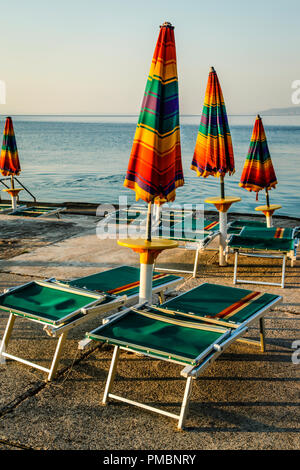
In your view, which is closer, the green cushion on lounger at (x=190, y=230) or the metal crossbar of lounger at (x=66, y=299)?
the metal crossbar of lounger at (x=66, y=299)

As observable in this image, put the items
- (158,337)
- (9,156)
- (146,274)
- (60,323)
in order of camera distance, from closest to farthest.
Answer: (158,337) < (60,323) < (146,274) < (9,156)

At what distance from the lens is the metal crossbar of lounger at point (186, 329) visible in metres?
3.41

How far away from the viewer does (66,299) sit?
4438 millimetres

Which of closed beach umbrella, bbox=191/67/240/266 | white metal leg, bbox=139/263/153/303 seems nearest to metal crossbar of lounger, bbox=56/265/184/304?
white metal leg, bbox=139/263/153/303

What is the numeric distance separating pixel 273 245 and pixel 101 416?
13.6 ft

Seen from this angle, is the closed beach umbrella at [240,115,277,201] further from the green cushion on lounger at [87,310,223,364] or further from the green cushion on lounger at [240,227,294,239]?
the green cushion on lounger at [87,310,223,364]

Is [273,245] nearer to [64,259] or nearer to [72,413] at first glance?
[64,259]

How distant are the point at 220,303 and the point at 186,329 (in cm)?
76

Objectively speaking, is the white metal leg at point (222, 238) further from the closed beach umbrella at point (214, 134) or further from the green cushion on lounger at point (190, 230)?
the closed beach umbrella at point (214, 134)

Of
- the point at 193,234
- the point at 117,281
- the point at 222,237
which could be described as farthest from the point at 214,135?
the point at 117,281

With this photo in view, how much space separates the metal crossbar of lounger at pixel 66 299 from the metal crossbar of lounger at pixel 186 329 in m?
0.29

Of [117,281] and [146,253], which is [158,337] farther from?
[117,281]

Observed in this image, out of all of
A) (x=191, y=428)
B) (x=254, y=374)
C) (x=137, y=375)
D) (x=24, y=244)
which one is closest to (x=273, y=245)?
(x=254, y=374)

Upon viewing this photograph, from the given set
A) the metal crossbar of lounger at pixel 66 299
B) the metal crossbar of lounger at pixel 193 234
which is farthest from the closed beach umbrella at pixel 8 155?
the metal crossbar of lounger at pixel 66 299
